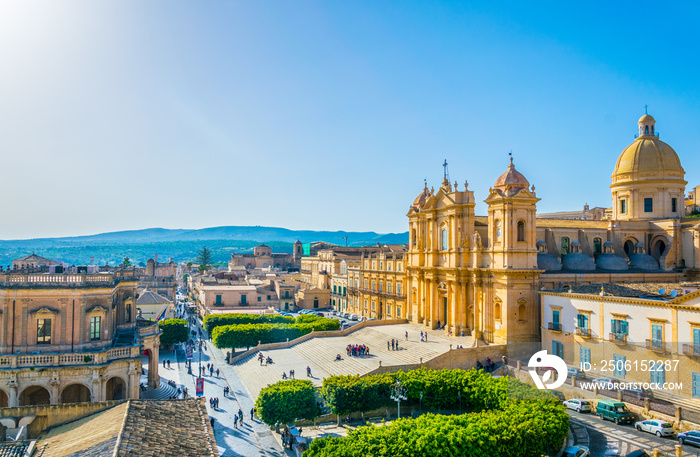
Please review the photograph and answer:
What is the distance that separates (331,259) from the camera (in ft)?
323

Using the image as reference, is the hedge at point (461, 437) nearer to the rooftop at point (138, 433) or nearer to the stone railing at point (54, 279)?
the rooftop at point (138, 433)

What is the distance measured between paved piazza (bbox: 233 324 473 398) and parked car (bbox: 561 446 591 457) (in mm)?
16221

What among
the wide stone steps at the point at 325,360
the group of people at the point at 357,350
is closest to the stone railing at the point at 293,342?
the wide stone steps at the point at 325,360

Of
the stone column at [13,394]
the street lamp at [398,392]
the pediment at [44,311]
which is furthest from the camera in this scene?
the street lamp at [398,392]

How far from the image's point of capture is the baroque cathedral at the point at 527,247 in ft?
148

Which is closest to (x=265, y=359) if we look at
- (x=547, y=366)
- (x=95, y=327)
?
(x=95, y=327)

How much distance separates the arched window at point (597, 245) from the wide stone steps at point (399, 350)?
20793 millimetres

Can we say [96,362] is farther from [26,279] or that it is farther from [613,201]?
[613,201]

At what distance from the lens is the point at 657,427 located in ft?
91.5

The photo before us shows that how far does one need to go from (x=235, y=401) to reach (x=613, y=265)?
123 ft

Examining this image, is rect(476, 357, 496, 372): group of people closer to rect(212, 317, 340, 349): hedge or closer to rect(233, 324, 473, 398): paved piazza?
rect(233, 324, 473, 398): paved piazza

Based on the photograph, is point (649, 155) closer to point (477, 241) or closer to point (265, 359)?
point (477, 241)

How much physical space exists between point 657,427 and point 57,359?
109ft

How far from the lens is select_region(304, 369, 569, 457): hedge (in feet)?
72.5
